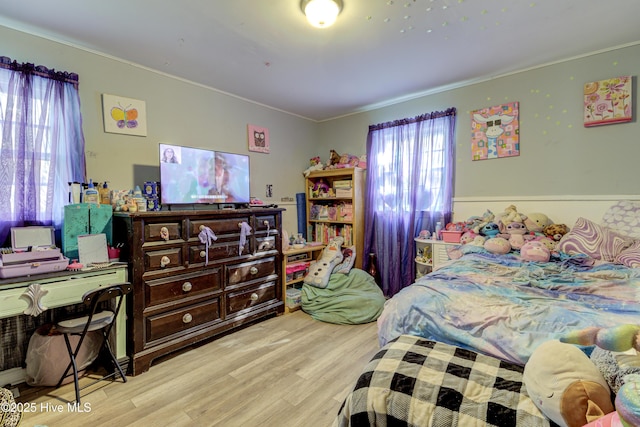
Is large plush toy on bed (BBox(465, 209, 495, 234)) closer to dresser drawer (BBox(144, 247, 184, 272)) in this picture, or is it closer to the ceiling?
the ceiling

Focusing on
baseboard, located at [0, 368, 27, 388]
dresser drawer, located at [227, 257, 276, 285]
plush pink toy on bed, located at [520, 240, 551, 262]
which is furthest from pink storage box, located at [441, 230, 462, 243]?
baseboard, located at [0, 368, 27, 388]

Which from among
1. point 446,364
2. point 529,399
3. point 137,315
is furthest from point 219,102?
point 529,399

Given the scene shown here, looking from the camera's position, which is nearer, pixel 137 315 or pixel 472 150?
pixel 137 315

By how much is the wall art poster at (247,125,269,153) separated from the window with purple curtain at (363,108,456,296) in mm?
1297

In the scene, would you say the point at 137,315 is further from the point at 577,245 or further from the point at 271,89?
the point at 577,245

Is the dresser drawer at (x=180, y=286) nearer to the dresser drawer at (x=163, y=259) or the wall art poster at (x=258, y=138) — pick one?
the dresser drawer at (x=163, y=259)

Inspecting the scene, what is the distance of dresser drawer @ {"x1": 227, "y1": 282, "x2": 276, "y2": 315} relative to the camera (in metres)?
2.64

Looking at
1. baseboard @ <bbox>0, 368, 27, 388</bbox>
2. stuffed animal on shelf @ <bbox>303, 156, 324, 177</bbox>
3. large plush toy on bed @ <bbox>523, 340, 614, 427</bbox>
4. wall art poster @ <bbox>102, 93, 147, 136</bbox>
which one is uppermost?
wall art poster @ <bbox>102, 93, 147, 136</bbox>

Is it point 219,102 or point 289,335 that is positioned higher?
point 219,102

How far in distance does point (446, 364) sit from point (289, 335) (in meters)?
1.79

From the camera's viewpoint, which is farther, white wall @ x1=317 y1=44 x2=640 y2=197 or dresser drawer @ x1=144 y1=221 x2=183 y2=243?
white wall @ x1=317 y1=44 x2=640 y2=197

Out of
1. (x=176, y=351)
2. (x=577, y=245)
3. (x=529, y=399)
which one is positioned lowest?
(x=176, y=351)

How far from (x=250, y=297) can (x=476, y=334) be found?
206 centimetres

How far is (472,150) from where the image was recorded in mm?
3059
